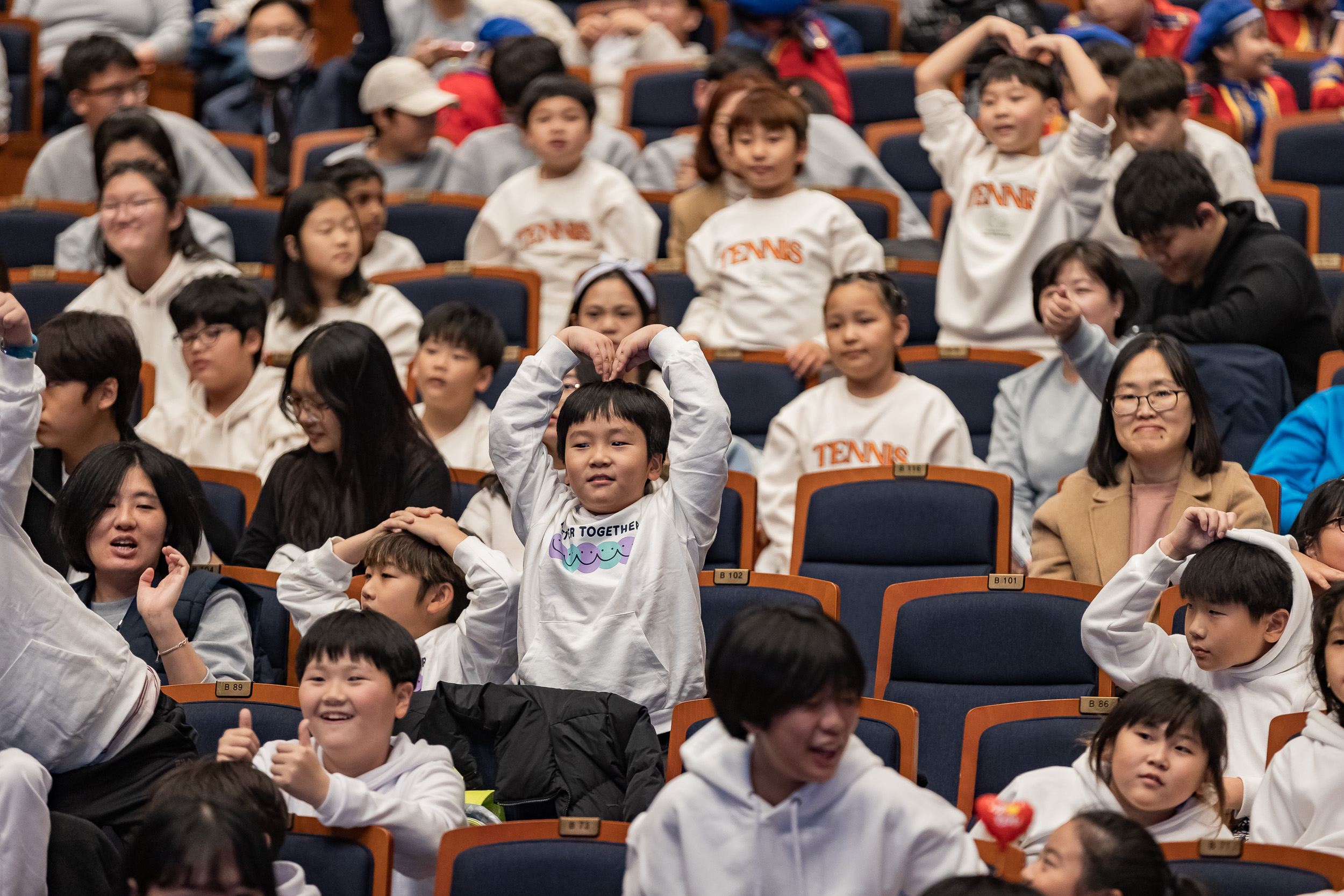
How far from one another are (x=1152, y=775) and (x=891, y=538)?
1.11 metres

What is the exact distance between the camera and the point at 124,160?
14.9ft

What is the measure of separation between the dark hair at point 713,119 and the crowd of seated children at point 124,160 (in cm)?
146

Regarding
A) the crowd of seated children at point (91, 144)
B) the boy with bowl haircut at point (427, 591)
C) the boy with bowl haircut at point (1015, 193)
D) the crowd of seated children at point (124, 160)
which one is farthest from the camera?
the crowd of seated children at point (91, 144)

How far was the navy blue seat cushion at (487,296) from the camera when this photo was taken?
14.1ft

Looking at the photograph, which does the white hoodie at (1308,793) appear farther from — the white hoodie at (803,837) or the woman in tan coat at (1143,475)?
the woman in tan coat at (1143,475)

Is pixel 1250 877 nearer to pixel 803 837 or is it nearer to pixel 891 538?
pixel 803 837

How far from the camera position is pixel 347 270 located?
4.13m

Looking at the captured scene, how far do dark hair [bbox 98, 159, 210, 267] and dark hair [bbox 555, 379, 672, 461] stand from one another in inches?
84.1

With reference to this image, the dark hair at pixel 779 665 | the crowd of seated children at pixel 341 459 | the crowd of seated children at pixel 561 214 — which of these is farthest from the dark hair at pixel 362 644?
the crowd of seated children at pixel 561 214

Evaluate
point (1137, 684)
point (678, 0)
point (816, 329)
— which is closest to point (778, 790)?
point (1137, 684)

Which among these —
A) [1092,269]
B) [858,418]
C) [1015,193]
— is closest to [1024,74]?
[1015,193]

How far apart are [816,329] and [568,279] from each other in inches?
34.7

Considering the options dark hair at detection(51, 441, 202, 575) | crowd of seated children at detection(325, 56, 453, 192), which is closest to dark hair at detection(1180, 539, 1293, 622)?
dark hair at detection(51, 441, 202, 575)

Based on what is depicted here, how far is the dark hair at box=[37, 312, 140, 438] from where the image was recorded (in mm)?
3043
